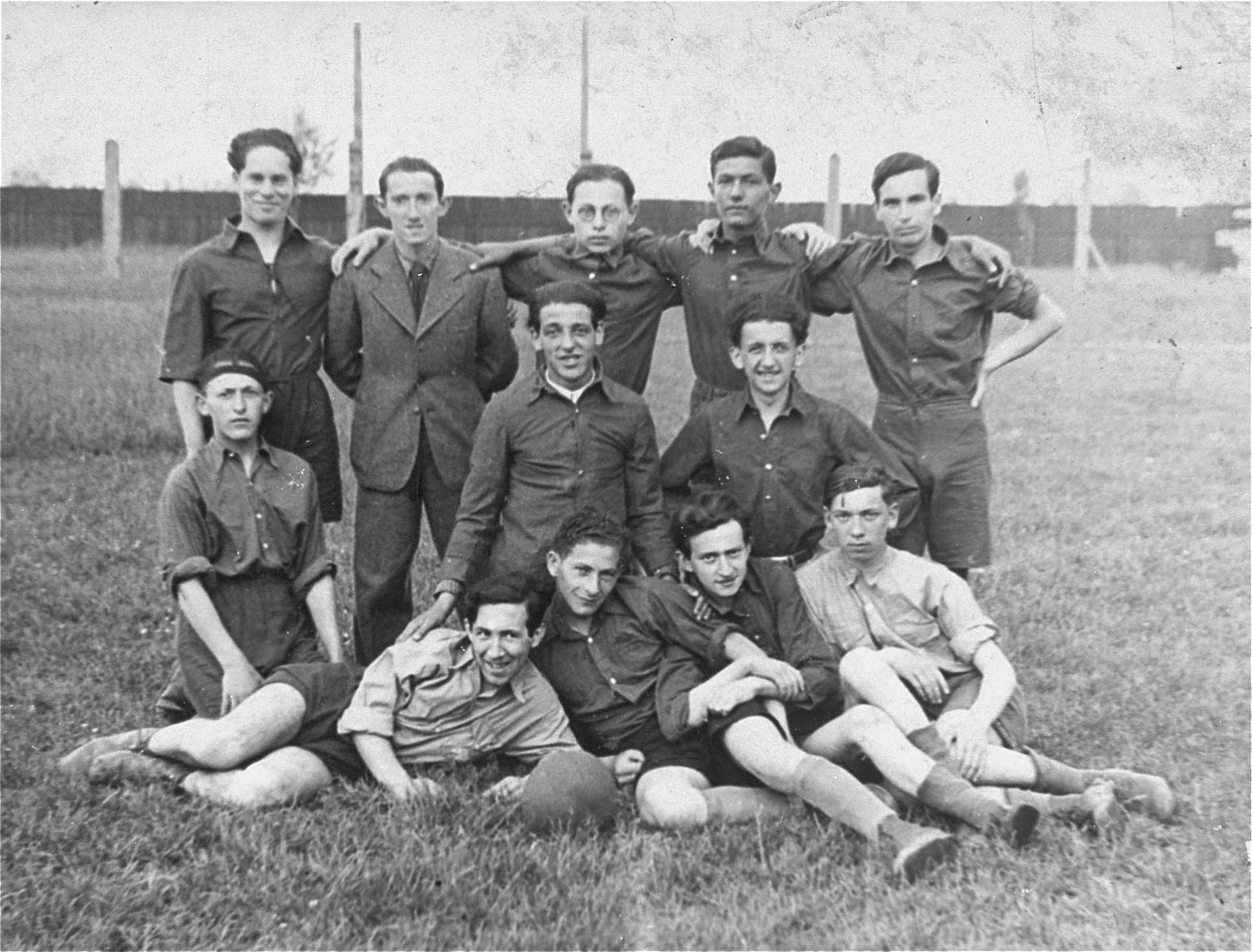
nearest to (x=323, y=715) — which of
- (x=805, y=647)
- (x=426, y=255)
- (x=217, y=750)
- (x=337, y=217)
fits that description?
(x=217, y=750)

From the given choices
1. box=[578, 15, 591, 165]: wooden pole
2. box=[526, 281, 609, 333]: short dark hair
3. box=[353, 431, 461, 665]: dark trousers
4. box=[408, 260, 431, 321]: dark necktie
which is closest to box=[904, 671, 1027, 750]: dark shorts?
box=[526, 281, 609, 333]: short dark hair

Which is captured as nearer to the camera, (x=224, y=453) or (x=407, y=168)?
(x=224, y=453)

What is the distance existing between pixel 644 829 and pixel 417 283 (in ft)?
7.52

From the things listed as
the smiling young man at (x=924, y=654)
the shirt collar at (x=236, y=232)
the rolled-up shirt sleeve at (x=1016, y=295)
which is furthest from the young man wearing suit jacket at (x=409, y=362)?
the rolled-up shirt sleeve at (x=1016, y=295)

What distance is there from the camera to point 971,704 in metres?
3.83

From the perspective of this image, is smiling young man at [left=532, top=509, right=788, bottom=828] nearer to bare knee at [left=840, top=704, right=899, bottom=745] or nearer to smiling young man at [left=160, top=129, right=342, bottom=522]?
bare knee at [left=840, top=704, right=899, bottom=745]

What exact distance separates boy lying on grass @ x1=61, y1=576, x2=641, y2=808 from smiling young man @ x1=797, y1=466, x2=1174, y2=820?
0.86 meters

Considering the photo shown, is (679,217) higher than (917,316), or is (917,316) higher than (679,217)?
(679,217)

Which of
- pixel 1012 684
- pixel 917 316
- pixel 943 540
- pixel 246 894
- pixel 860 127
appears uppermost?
pixel 860 127

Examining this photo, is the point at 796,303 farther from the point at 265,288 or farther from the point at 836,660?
the point at 265,288

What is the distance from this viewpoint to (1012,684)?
3.79 meters

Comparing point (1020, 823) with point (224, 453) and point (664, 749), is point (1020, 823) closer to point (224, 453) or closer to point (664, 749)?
point (664, 749)

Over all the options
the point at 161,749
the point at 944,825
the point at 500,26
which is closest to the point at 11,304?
the point at 500,26

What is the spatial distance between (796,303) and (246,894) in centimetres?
274
